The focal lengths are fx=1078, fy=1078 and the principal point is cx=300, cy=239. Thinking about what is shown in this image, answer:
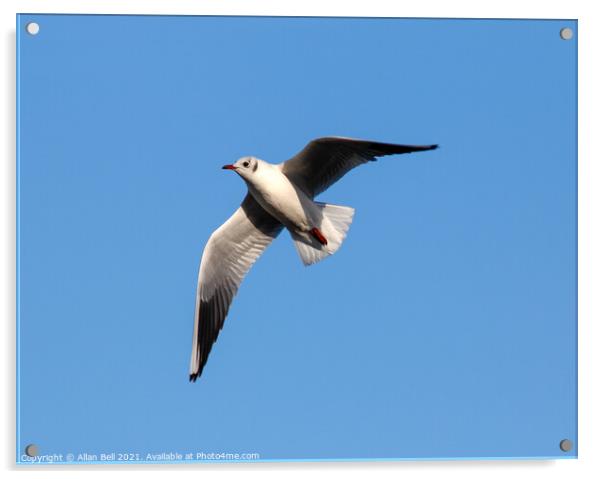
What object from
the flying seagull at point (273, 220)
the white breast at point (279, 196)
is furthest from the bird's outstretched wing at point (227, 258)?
the white breast at point (279, 196)

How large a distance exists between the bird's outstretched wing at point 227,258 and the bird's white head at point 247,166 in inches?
10.3

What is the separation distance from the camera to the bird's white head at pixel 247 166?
4.44 meters

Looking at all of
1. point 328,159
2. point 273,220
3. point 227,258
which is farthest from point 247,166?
point 227,258

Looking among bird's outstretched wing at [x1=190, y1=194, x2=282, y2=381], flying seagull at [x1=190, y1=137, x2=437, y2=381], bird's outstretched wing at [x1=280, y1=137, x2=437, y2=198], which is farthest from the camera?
bird's outstretched wing at [x1=190, y1=194, x2=282, y2=381]

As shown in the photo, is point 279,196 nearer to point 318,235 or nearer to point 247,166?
point 247,166

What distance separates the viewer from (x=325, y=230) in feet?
15.3

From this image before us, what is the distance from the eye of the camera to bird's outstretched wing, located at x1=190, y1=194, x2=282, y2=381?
15.6ft

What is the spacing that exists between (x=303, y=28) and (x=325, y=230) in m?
1.00

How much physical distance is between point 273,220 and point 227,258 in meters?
0.27

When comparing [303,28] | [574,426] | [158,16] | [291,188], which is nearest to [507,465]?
[574,426]

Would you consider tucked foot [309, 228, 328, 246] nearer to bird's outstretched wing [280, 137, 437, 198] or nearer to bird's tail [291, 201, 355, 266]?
bird's tail [291, 201, 355, 266]

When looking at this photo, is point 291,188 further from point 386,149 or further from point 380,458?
point 380,458

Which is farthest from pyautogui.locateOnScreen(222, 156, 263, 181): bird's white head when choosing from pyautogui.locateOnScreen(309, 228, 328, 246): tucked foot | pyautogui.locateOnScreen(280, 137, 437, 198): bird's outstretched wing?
pyautogui.locateOnScreen(309, 228, 328, 246): tucked foot

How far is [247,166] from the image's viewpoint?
175 inches
